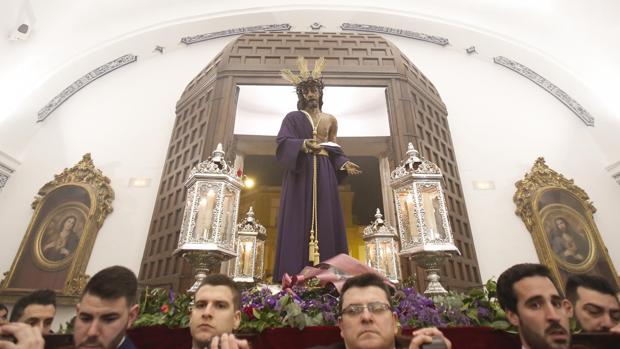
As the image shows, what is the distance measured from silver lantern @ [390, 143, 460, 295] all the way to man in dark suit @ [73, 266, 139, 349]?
2065 mm

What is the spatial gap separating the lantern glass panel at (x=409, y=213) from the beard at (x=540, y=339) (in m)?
1.21

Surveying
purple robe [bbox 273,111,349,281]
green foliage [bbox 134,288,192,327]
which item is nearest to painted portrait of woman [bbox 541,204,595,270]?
purple robe [bbox 273,111,349,281]

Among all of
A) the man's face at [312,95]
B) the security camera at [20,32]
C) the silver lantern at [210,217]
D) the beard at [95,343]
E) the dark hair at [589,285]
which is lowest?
the beard at [95,343]

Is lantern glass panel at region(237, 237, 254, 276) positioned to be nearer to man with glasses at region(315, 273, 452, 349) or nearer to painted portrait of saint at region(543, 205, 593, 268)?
man with glasses at region(315, 273, 452, 349)

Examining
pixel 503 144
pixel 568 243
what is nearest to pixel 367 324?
pixel 568 243

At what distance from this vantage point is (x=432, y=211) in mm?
3049

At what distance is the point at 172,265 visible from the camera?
15.8ft

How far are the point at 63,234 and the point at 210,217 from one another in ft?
14.7

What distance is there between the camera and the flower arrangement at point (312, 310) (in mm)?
1935

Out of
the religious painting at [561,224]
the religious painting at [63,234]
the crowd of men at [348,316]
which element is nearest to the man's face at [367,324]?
the crowd of men at [348,316]

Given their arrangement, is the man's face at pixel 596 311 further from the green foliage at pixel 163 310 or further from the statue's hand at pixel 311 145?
the green foliage at pixel 163 310

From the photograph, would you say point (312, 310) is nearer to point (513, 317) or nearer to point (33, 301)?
point (513, 317)

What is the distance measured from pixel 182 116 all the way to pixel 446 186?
16.5 ft

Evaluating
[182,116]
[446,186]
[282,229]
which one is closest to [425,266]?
[282,229]
